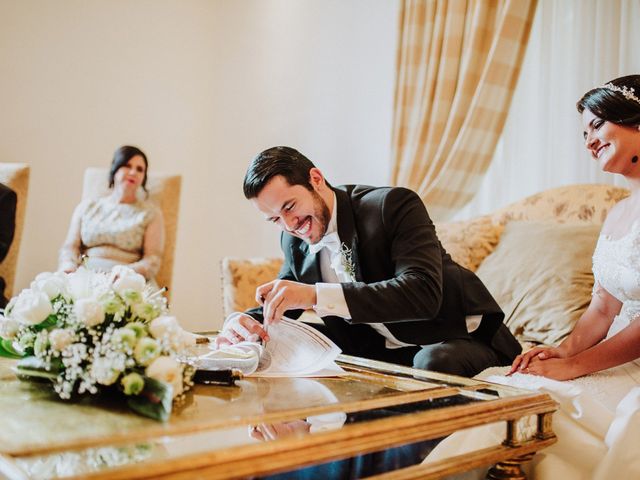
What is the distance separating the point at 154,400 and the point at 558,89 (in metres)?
2.74

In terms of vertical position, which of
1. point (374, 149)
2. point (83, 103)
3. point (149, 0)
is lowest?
point (374, 149)

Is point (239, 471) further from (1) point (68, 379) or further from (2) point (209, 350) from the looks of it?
(2) point (209, 350)

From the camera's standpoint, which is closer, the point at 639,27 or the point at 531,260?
the point at 531,260

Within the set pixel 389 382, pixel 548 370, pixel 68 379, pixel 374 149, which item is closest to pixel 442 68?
pixel 374 149

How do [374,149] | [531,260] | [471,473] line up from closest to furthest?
1. [471,473]
2. [531,260]
3. [374,149]

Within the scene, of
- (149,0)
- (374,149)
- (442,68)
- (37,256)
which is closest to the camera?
(442,68)

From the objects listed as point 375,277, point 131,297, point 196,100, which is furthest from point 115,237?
point 131,297

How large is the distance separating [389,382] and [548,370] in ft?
1.73

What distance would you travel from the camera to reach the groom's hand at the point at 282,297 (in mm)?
1628

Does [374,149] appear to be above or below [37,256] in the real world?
above

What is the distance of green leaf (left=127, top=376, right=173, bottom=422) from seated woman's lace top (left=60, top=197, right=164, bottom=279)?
2.73 meters

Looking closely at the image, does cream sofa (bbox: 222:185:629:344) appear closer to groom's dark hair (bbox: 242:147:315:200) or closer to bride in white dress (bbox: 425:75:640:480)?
bride in white dress (bbox: 425:75:640:480)

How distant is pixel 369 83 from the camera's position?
434 centimetres

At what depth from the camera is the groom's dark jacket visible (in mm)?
1761
